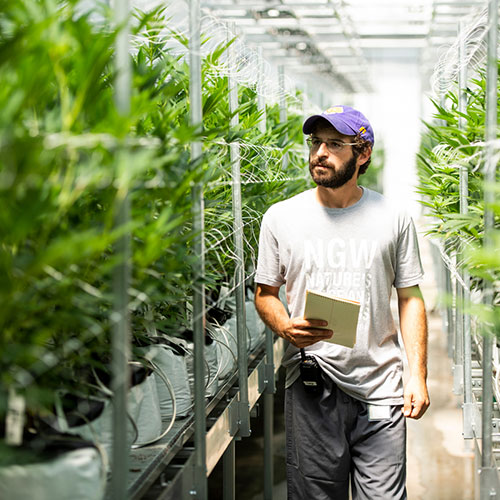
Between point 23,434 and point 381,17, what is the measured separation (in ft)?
26.3

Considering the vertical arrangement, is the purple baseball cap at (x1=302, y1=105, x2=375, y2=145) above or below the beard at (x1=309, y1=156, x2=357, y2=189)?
above

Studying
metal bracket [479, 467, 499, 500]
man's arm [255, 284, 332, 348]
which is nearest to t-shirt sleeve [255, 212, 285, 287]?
man's arm [255, 284, 332, 348]

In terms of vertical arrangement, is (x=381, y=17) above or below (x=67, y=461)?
above

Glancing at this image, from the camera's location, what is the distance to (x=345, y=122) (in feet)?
6.93

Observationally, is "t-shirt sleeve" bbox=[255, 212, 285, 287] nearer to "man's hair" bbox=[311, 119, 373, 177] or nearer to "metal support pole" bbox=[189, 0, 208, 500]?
"man's hair" bbox=[311, 119, 373, 177]

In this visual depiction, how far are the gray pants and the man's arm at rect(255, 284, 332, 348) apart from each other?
19 cm

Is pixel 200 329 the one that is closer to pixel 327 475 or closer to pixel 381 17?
pixel 327 475

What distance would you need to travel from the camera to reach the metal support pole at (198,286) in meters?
1.68

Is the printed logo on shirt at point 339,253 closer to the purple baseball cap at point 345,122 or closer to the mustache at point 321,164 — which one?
the mustache at point 321,164

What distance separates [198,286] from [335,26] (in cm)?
617

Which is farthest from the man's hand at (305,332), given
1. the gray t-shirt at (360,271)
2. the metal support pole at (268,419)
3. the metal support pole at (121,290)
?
the metal support pole at (268,419)

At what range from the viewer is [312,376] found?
2.09m

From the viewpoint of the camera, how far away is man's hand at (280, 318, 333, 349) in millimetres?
1934

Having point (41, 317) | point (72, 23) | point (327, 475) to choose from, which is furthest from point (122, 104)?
point (327, 475)
